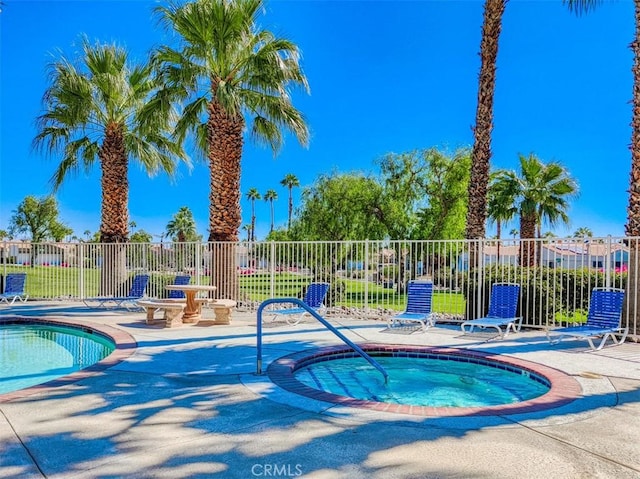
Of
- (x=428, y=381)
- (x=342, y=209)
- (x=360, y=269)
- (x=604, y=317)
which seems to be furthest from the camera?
(x=342, y=209)

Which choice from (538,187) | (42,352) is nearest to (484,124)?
(42,352)

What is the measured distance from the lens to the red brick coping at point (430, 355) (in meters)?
5.02

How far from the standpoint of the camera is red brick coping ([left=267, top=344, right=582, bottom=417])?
16.5 feet

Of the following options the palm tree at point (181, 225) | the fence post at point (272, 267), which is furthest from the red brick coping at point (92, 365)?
the palm tree at point (181, 225)

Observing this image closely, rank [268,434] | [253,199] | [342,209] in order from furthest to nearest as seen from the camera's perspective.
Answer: [253,199]
[342,209]
[268,434]

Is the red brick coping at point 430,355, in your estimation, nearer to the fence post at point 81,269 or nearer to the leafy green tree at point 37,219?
the fence post at point 81,269

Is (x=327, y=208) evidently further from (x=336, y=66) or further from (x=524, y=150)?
(x=524, y=150)

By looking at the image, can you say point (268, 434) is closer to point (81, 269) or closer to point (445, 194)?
point (81, 269)

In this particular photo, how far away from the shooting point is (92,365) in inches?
268

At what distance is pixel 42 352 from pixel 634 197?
12.7 metres

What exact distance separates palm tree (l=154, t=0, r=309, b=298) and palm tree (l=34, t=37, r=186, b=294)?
1.54m

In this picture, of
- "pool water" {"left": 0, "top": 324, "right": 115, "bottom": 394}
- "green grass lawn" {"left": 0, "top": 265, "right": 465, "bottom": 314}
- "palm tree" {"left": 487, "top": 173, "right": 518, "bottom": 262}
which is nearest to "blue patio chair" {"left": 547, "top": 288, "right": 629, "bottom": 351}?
"green grass lawn" {"left": 0, "top": 265, "right": 465, "bottom": 314}

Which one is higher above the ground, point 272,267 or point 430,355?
point 272,267

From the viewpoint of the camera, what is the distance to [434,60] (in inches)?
993
